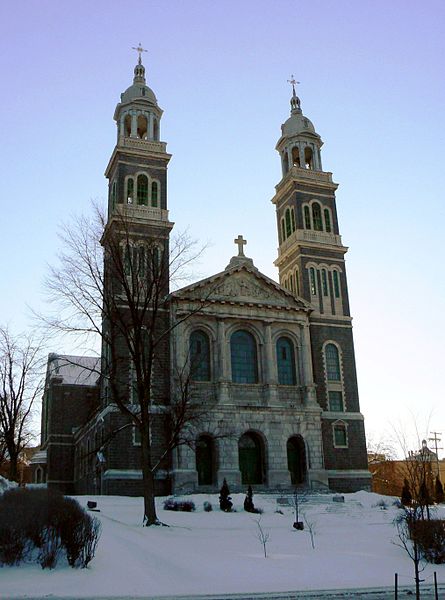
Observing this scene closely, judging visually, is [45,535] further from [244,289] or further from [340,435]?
[340,435]

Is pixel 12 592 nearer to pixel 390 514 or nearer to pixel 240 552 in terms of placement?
pixel 240 552

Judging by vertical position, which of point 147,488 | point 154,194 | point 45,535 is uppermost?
point 154,194

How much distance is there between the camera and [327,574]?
16.3 m

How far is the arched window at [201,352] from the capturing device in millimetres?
41750

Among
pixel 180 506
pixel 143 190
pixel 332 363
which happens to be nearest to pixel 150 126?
pixel 143 190

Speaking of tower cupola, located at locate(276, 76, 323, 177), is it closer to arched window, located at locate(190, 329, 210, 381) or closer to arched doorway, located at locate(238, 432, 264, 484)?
arched window, located at locate(190, 329, 210, 381)

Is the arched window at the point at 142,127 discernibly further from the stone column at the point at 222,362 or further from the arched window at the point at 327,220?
the stone column at the point at 222,362

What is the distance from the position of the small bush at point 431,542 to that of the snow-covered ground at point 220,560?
333 mm

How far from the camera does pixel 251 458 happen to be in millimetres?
41312

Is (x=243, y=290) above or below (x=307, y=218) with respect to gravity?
below

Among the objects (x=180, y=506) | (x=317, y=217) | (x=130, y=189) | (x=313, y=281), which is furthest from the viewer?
(x=317, y=217)

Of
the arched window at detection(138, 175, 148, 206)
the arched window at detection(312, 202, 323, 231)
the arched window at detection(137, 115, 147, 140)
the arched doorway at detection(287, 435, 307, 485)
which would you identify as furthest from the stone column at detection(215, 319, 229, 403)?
the arched window at detection(137, 115, 147, 140)

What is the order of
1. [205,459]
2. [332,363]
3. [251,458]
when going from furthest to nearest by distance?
[332,363] → [251,458] → [205,459]

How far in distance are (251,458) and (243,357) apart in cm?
657
